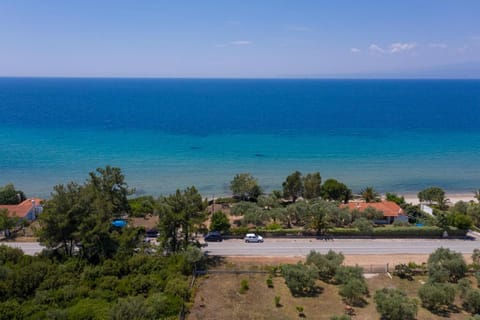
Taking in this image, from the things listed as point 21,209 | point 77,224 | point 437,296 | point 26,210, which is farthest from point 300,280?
point 21,209

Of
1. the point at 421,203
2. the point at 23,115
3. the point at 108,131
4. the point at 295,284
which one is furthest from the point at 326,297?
the point at 23,115

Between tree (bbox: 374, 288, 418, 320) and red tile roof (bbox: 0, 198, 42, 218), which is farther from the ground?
red tile roof (bbox: 0, 198, 42, 218)

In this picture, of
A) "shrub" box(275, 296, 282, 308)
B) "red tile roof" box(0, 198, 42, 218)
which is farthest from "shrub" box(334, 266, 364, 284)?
"red tile roof" box(0, 198, 42, 218)

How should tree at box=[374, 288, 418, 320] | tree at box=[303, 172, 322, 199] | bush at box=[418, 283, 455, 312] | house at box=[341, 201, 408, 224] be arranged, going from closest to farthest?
tree at box=[374, 288, 418, 320] → bush at box=[418, 283, 455, 312] → house at box=[341, 201, 408, 224] → tree at box=[303, 172, 322, 199]

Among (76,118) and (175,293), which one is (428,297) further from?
(76,118)

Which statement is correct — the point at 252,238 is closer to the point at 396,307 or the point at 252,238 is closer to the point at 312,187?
the point at 312,187

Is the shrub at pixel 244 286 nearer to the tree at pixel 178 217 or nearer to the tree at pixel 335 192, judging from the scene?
the tree at pixel 178 217

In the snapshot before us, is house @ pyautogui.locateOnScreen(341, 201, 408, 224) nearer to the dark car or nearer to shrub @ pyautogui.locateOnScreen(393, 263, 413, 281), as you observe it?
shrub @ pyautogui.locateOnScreen(393, 263, 413, 281)

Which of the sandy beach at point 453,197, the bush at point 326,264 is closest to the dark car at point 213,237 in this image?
the bush at point 326,264
